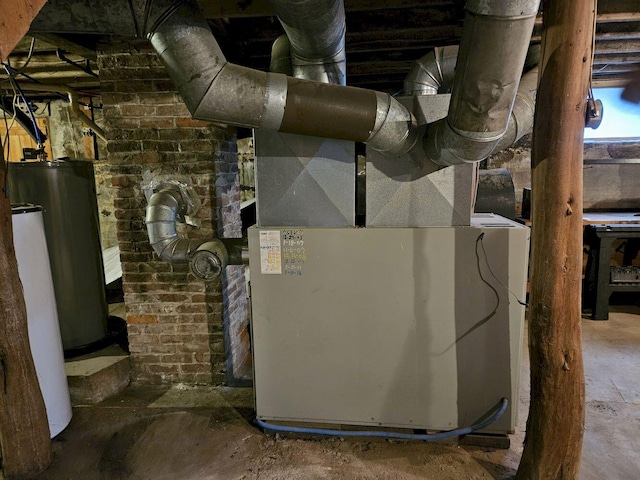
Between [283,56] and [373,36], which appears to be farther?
[373,36]

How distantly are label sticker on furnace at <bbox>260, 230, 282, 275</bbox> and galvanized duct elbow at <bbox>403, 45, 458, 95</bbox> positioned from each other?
1.03 m

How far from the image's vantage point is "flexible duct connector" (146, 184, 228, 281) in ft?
7.10

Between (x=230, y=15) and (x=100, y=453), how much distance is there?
241 centimetres

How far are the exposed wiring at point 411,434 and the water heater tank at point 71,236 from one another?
1448 mm

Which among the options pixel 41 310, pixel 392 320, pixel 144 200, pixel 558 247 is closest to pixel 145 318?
pixel 41 310

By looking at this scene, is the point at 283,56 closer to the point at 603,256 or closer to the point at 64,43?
the point at 64,43

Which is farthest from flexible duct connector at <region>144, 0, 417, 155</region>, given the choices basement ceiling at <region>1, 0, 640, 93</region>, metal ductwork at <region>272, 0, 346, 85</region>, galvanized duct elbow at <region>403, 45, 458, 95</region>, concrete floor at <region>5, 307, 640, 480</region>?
concrete floor at <region>5, 307, 640, 480</region>

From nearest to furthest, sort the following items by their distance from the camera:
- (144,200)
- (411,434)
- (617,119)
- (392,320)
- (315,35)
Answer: (315,35) → (392,320) → (411,434) → (144,200) → (617,119)

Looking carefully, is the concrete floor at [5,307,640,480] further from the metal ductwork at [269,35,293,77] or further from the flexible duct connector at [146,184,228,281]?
the metal ductwork at [269,35,293,77]

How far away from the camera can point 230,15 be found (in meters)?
2.15

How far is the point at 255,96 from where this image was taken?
1575 millimetres

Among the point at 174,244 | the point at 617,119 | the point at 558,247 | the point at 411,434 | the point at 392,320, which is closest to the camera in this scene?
the point at 558,247

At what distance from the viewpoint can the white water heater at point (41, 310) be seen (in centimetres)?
196

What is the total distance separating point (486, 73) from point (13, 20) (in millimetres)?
1500
